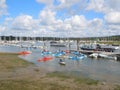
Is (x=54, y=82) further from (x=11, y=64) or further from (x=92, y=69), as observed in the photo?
(x=11, y=64)

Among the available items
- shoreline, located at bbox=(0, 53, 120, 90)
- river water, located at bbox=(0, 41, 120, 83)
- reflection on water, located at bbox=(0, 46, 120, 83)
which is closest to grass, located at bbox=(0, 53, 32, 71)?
river water, located at bbox=(0, 41, 120, 83)

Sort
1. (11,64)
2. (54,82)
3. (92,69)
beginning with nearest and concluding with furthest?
(54,82)
(92,69)
(11,64)

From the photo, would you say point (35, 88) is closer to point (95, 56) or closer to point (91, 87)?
point (91, 87)

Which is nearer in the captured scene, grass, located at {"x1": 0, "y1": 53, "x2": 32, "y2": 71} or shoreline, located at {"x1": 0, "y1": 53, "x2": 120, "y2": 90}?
shoreline, located at {"x1": 0, "y1": 53, "x2": 120, "y2": 90}

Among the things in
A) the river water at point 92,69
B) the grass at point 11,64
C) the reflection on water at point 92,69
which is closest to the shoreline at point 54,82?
the river water at point 92,69

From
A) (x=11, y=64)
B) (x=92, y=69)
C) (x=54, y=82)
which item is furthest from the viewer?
(x=11, y=64)

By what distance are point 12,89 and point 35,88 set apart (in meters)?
3.15

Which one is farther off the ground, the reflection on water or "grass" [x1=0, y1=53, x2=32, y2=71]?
"grass" [x1=0, y1=53, x2=32, y2=71]

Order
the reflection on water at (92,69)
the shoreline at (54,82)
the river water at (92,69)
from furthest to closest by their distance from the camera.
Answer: the reflection on water at (92,69)
the river water at (92,69)
the shoreline at (54,82)

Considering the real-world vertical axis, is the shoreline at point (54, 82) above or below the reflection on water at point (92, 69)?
above

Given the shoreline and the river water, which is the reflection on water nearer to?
the river water

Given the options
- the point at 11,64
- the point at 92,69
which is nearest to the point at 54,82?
the point at 92,69

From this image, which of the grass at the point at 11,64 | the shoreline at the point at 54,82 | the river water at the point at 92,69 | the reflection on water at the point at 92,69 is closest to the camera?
the shoreline at the point at 54,82

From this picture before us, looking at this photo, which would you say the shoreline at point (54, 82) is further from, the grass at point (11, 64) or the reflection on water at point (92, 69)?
the grass at point (11, 64)
